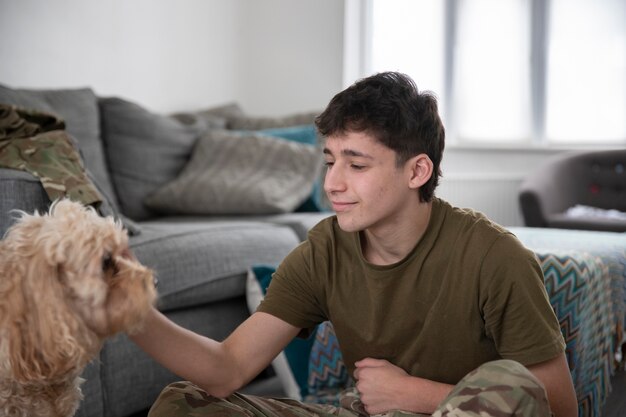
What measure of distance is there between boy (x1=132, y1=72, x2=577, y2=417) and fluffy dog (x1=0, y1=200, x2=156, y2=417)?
18cm

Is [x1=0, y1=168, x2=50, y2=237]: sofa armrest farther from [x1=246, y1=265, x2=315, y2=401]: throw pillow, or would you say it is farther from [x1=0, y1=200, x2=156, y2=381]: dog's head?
[x1=0, y1=200, x2=156, y2=381]: dog's head

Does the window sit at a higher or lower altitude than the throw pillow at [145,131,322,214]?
higher

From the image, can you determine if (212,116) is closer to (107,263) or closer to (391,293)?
(391,293)

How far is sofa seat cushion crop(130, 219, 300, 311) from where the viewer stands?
8.77 ft

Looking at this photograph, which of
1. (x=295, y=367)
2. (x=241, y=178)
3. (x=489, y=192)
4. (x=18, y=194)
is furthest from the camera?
(x=489, y=192)

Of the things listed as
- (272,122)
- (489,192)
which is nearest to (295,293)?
(272,122)

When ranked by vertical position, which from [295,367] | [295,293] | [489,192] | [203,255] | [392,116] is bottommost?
[295,367]

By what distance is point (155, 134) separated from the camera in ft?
12.7

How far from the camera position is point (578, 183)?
5.09 m

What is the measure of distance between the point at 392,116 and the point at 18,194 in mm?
1116

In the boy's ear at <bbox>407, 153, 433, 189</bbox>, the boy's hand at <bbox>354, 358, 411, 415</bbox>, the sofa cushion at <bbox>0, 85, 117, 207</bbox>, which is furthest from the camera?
the sofa cushion at <bbox>0, 85, 117, 207</bbox>

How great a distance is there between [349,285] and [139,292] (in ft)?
1.79

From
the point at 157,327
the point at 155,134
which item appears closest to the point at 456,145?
the point at 155,134

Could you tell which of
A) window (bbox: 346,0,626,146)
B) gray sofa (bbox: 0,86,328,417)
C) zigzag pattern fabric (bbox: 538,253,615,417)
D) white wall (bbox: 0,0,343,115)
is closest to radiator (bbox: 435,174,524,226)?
window (bbox: 346,0,626,146)
